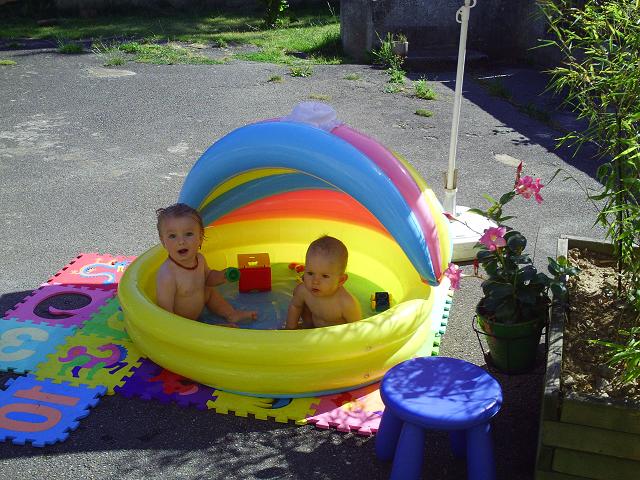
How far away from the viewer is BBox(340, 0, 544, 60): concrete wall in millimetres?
9812

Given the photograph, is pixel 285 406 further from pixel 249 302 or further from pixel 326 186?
pixel 326 186

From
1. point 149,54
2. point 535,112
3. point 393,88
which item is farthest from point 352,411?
point 149,54

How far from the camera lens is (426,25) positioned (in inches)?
392

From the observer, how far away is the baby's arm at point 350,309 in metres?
3.63

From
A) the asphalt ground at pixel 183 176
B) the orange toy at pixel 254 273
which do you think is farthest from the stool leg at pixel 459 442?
the orange toy at pixel 254 273

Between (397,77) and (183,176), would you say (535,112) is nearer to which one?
(397,77)

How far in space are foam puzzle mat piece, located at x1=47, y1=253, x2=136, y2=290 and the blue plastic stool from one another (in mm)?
2259

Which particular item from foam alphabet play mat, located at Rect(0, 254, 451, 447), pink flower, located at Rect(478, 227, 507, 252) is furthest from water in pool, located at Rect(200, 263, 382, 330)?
pink flower, located at Rect(478, 227, 507, 252)

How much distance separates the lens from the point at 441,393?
8.82ft

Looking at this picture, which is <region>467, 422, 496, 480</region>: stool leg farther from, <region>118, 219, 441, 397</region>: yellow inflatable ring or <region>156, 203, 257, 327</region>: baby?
<region>156, 203, 257, 327</region>: baby

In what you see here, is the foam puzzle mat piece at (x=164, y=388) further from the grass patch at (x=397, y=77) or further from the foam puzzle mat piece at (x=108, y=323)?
the grass patch at (x=397, y=77)

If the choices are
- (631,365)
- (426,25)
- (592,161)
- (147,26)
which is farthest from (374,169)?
(147,26)

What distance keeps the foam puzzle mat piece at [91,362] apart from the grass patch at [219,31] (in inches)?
265

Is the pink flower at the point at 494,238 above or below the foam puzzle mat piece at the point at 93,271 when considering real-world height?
above
